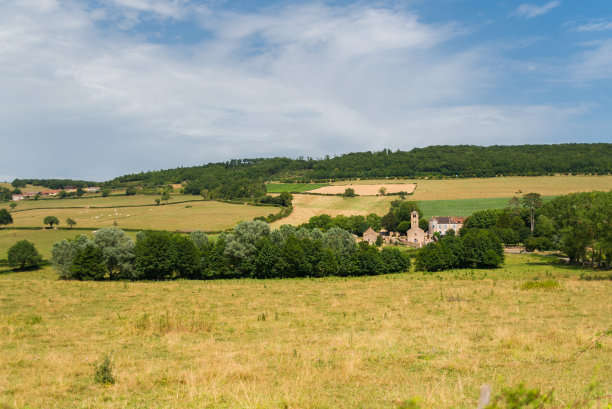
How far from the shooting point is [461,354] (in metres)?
13.3

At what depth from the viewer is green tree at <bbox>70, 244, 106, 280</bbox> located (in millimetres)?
52719

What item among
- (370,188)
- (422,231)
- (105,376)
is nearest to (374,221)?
(422,231)

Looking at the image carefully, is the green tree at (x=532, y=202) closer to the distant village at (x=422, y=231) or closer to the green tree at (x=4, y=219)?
the distant village at (x=422, y=231)

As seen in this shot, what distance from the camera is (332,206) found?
5039 inches

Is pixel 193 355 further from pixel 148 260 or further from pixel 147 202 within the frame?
pixel 147 202

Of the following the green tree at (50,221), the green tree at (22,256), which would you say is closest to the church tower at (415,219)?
the green tree at (22,256)

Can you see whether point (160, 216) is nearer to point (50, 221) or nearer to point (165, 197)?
point (50, 221)

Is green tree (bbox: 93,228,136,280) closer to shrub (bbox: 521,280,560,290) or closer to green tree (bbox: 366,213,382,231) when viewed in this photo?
shrub (bbox: 521,280,560,290)

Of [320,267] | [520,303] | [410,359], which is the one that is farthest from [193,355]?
[320,267]

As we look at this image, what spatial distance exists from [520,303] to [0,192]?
649ft

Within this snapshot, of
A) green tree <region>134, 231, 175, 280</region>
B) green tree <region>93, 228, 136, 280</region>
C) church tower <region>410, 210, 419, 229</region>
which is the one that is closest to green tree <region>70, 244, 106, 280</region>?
green tree <region>93, 228, 136, 280</region>

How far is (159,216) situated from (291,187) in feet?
215

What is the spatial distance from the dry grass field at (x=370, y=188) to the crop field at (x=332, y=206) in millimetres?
8169

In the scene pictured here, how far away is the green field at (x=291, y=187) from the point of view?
15931 cm
